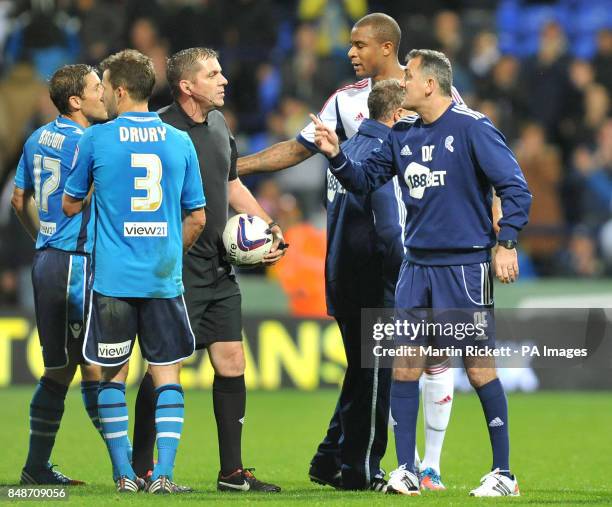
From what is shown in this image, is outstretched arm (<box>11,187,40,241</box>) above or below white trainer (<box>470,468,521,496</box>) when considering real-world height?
above

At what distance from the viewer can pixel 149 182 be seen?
22.9ft

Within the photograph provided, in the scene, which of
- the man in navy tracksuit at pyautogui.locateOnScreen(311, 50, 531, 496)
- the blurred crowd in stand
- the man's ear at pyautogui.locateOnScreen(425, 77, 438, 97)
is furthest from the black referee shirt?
the blurred crowd in stand

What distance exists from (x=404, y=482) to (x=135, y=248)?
5.91ft

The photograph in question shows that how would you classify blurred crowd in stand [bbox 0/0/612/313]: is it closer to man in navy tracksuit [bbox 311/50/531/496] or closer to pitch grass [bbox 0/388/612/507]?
pitch grass [bbox 0/388/612/507]

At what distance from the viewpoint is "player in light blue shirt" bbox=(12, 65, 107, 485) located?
7703 millimetres

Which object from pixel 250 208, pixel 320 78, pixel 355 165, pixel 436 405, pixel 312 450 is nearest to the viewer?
pixel 355 165

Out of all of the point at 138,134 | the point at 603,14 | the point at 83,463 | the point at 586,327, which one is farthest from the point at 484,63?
the point at 138,134

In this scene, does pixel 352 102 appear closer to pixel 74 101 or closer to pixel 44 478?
pixel 74 101

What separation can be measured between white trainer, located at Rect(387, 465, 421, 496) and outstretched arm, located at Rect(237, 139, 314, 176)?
2.25m

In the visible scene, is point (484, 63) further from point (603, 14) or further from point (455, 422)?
point (455, 422)

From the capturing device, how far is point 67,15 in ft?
59.7

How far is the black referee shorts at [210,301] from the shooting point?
750 cm

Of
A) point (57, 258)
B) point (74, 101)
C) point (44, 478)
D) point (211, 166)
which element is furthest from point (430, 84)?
point (44, 478)

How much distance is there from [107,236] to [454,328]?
181 centimetres
